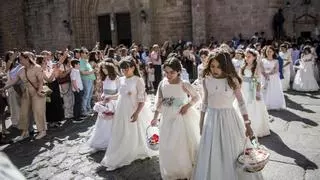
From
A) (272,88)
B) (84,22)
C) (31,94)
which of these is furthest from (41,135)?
(84,22)

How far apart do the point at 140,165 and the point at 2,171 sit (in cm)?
485

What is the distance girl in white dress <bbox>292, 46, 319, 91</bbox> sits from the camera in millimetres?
12719

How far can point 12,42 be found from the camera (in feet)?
95.5

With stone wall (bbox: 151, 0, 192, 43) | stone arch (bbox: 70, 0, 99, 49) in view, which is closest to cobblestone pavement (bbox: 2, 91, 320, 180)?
stone wall (bbox: 151, 0, 192, 43)

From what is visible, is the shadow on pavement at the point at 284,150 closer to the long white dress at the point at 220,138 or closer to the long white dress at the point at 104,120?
the long white dress at the point at 220,138

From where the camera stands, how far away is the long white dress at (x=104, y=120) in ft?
23.5

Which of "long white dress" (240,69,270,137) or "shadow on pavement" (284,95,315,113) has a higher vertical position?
"long white dress" (240,69,270,137)

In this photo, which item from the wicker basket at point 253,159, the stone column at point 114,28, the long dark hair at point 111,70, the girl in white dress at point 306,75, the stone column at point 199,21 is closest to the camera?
the wicker basket at point 253,159

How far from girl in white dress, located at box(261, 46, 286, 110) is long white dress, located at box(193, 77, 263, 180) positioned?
5.25 m

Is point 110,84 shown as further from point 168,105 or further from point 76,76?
point 76,76

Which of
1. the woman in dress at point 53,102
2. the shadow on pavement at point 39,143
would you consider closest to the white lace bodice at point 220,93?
the shadow on pavement at point 39,143

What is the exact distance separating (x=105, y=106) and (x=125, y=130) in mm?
1049

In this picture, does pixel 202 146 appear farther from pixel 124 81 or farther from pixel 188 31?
pixel 188 31

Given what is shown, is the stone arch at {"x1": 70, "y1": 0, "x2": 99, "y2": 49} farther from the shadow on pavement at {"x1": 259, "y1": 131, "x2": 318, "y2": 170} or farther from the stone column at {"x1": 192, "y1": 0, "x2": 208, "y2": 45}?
the shadow on pavement at {"x1": 259, "y1": 131, "x2": 318, "y2": 170}
